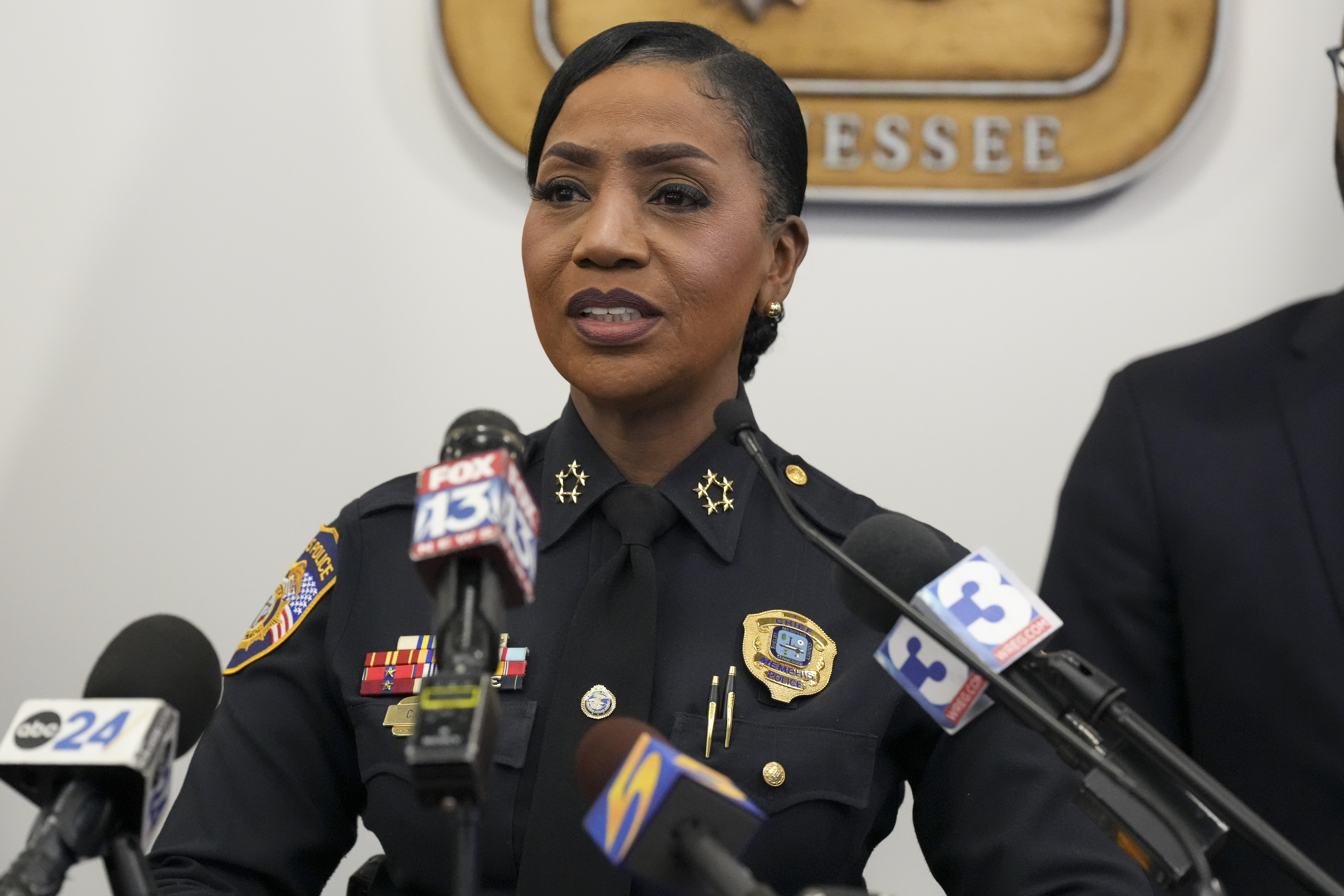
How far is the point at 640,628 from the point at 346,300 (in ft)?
3.23

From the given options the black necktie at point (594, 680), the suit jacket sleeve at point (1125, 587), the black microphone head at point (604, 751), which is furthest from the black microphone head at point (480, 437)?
the suit jacket sleeve at point (1125, 587)

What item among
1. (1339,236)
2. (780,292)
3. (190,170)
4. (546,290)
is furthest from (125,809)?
(1339,236)

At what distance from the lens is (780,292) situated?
4.99ft

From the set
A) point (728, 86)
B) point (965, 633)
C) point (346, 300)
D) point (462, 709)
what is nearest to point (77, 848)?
point (462, 709)

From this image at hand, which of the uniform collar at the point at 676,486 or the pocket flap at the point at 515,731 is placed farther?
the uniform collar at the point at 676,486

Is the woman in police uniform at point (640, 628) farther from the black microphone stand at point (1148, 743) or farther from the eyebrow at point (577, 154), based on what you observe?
the black microphone stand at point (1148, 743)

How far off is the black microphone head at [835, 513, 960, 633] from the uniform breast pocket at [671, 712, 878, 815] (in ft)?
1.06

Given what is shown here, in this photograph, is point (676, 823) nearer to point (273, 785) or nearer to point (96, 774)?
point (96, 774)

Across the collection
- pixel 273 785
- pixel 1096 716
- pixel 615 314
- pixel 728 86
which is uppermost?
pixel 728 86

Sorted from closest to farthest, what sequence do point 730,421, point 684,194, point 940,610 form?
point 940,610 → point 730,421 → point 684,194

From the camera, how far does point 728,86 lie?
56.6 inches

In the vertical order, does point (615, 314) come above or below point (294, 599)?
above

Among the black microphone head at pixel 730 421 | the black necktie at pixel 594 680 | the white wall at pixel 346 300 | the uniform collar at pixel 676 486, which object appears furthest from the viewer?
the white wall at pixel 346 300

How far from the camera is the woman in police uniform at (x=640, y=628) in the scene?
4.15ft
